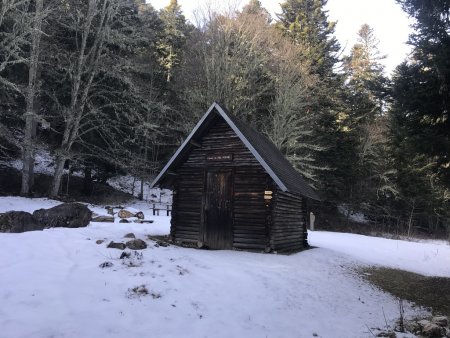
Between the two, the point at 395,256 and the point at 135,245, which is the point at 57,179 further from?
the point at 395,256

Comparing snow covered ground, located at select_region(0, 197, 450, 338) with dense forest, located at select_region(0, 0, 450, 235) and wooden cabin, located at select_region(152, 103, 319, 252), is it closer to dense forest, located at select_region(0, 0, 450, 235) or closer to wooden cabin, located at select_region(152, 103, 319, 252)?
wooden cabin, located at select_region(152, 103, 319, 252)

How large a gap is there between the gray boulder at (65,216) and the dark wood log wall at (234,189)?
3829mm

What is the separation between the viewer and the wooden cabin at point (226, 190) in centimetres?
1509

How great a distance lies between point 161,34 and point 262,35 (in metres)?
14.7

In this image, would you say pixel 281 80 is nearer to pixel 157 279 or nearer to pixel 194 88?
pixel 194 88

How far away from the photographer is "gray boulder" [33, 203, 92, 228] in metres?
14.1

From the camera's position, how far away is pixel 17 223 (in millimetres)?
11680

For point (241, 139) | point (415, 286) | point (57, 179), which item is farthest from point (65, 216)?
point (415, 286)

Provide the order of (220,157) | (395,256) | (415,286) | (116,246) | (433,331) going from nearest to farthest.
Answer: (433,331) < (116,246) < (415,286) < (220,157) < (395,256)

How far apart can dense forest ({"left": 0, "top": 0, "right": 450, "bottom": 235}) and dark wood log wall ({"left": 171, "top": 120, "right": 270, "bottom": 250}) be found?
18.1 ft

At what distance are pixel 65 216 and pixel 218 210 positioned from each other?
6.02m

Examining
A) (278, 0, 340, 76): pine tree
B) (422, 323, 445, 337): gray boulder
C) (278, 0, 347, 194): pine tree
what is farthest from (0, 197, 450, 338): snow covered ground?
(278, 0, 340, 76): pine tree

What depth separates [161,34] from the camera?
41.5 meters

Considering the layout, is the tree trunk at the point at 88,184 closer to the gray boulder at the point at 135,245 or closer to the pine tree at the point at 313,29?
the gray boulder at the point at 135,245
